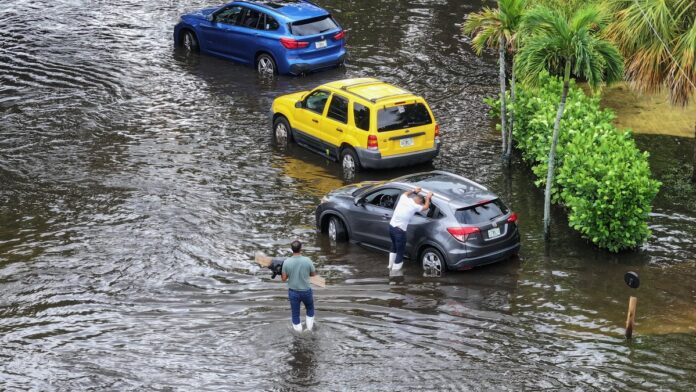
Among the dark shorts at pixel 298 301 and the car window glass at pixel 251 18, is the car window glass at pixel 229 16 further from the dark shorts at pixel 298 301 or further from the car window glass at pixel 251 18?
the dark shorts at pixel 298 301

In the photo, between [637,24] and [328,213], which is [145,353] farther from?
[637,24]

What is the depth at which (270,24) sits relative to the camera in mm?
25844

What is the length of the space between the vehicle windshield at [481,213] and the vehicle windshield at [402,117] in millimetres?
4260

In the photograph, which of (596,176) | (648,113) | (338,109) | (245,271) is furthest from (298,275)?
(648,113)

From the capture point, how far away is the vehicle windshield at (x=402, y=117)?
19547mm

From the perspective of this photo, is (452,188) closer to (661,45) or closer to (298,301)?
(298,301)

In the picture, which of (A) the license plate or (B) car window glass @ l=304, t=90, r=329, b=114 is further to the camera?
(B) car window glass @ l=304, t=90, r=329, b=114

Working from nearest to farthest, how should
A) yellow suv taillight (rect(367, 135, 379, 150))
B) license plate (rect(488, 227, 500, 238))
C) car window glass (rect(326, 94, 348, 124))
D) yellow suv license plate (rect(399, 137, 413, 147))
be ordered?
license plate (rect(488, 227, 500, 238)), yellow suv taillight (rect(367, 135, 379, 150)), yellow suv license plate (rect(399, 137, 413, 147)), car window glass (rect(326, 94, 348, 124))

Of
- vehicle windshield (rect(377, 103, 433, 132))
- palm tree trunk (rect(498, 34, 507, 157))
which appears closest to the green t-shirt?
vehicle windshield (rect(377, 103, 433, 132))

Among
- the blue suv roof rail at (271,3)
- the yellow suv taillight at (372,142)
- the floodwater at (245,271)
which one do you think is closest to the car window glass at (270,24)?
the blue suv roof rail at (271,3)

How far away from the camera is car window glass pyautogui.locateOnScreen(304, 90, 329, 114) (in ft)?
68.2

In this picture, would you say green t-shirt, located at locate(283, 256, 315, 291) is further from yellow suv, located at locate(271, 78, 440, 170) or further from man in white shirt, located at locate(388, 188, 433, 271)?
yellow suv, located at locate(271, 78, 440, 170)

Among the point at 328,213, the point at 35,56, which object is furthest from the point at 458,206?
the point at 35,56

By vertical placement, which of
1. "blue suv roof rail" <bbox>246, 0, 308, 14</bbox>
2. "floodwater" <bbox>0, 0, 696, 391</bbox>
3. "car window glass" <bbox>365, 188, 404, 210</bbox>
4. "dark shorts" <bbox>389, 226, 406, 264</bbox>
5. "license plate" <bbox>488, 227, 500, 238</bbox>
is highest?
"blue suv roof rail" <bbox>246, 0, 308, 14</bbox>
